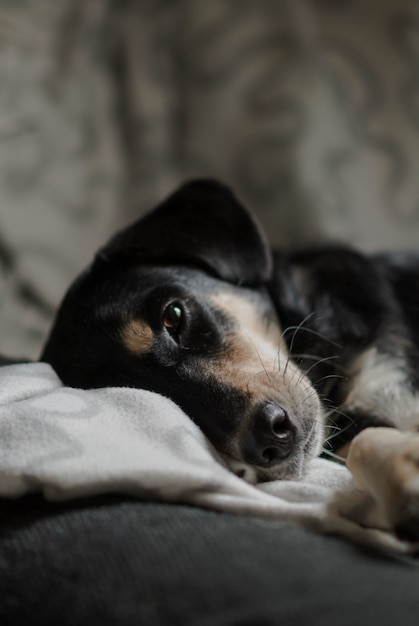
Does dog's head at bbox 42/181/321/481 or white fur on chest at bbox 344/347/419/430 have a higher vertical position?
dog's head at bbox 42/181/321/481

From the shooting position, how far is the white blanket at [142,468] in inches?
31.9

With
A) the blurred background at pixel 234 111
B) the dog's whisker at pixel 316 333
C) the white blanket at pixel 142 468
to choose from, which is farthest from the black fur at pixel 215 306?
the blurred background at pixel 234 111

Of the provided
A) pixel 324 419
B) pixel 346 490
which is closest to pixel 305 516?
pixel 346 490

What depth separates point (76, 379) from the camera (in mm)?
1263

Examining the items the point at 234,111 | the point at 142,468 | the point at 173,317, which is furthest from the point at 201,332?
the point at 234,111

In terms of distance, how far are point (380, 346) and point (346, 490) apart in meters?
0.61

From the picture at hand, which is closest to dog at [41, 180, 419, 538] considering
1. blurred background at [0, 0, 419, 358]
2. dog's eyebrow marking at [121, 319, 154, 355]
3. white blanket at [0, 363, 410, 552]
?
dog's eyebrow marking at [121, 319, 154, 355]

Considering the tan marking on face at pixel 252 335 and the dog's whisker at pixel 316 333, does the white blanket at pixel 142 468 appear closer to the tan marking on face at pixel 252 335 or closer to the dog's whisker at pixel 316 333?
the tan marking on face at pixel 252 335

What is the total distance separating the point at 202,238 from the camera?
1.52 m

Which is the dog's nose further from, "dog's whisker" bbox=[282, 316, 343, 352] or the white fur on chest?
"dog's whisker" bbox=[282, 316, 343, 352]

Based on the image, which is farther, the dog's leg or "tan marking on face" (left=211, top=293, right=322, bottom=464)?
"tan marking on face" (left=211, top=293, right=322, bottom=464)

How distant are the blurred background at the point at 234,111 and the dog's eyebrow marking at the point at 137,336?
0.69m

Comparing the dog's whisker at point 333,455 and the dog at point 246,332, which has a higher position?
the dog at point 246,332

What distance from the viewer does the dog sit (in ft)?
3.64
